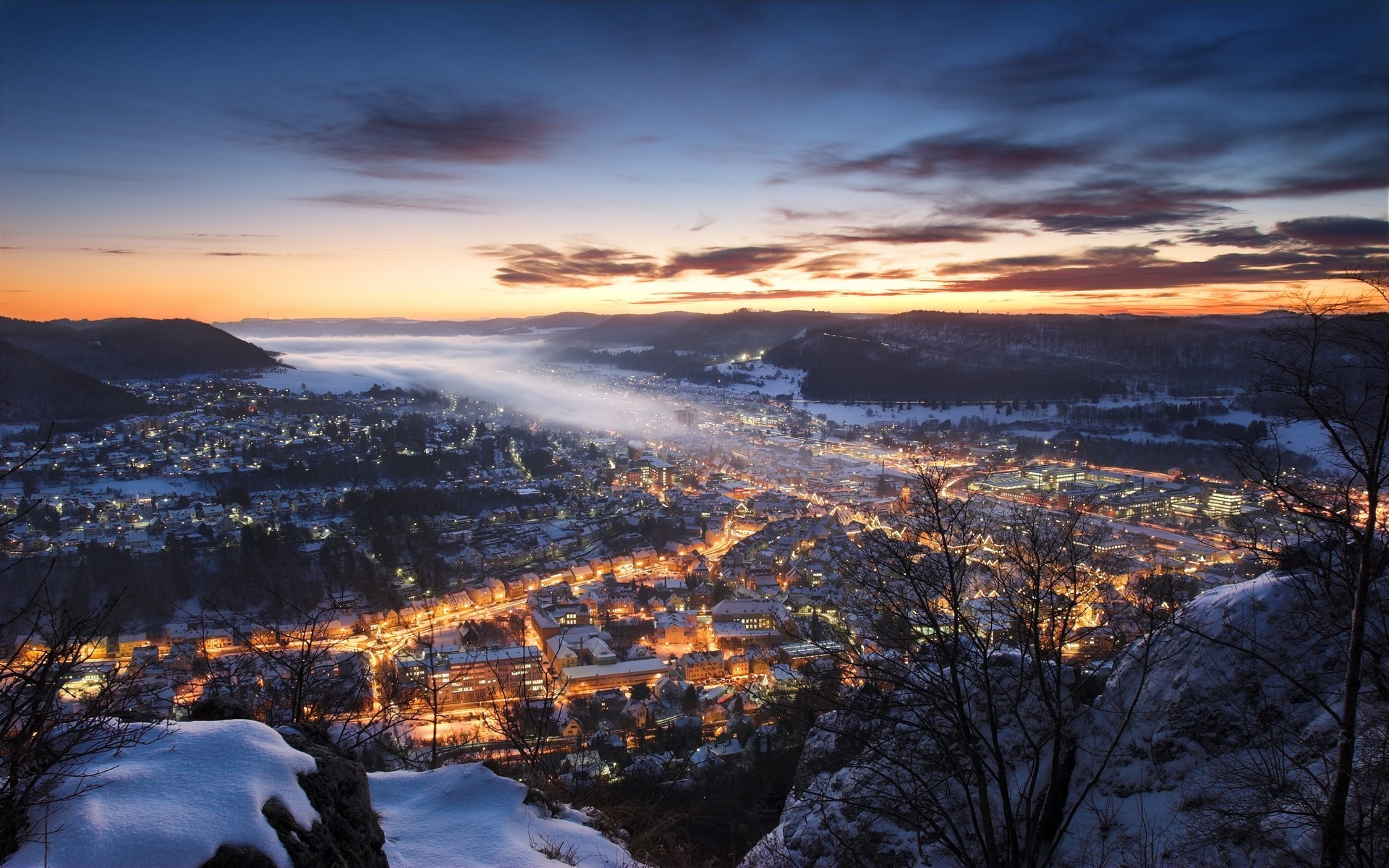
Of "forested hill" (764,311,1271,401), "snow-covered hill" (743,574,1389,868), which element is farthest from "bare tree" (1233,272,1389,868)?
"forested hill" (764,311,1271,401)

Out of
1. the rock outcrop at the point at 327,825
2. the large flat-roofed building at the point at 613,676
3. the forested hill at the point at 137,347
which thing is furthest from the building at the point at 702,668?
the forested hill at the point at 137,347

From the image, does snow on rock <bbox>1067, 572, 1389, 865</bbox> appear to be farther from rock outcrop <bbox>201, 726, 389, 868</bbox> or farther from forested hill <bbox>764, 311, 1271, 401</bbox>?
forested hill <bbox>764, 311, 1271, 401</bbox>

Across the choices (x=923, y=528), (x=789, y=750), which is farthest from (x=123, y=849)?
(x=789, y=750)

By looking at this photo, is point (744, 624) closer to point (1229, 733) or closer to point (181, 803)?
point (1229, 733)

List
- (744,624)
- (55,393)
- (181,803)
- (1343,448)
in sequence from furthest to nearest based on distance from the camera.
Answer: (55,393)
(744,624)
(1343,448)
(181,803)

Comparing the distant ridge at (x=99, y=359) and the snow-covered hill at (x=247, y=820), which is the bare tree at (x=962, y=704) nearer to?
the snow-covered hill at (x=247, y=820)

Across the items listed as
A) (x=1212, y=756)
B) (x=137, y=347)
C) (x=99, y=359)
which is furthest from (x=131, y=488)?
(x=1212, y=756)
